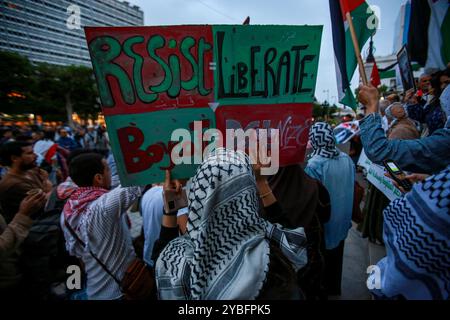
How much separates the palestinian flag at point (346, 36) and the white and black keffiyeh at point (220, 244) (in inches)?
57.8

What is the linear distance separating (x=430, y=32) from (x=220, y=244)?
12.8ft

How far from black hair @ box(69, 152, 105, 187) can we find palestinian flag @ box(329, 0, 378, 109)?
7.39 ft

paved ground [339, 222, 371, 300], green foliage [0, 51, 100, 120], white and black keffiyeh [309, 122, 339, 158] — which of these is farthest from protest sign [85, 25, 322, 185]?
green foliage [0, 51, 100, 120]

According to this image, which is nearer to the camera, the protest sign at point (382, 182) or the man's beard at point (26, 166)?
the protest sign at point (382, 182)

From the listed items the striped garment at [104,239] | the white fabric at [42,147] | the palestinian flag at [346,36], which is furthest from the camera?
the white fabric at [42,147]

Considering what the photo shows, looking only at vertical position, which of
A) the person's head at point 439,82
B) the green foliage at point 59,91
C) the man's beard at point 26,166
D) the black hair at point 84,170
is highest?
the green foliage at point 59,91

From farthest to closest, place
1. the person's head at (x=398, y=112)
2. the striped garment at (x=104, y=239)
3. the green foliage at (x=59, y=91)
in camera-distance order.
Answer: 1. the green foliage at (x=59, y=91)
2. the person's head at (x=398, y=112)
3. the striped garment at (x=104, y=239)

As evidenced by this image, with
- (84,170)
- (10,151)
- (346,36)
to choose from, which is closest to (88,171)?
(84,170)

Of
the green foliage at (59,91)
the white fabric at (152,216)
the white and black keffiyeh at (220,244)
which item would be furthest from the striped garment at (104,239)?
the green foliage at (59,91)

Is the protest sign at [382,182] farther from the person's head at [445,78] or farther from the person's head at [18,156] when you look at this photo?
the person's head at [18,156]

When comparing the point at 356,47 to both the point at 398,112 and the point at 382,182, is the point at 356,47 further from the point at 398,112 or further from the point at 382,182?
the point at 398,112

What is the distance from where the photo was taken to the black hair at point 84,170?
1.82 metres

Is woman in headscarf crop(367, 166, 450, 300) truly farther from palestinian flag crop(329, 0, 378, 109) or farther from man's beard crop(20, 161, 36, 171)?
man's beard crop(20, 161, 36, 171)

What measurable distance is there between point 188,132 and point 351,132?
499cm
